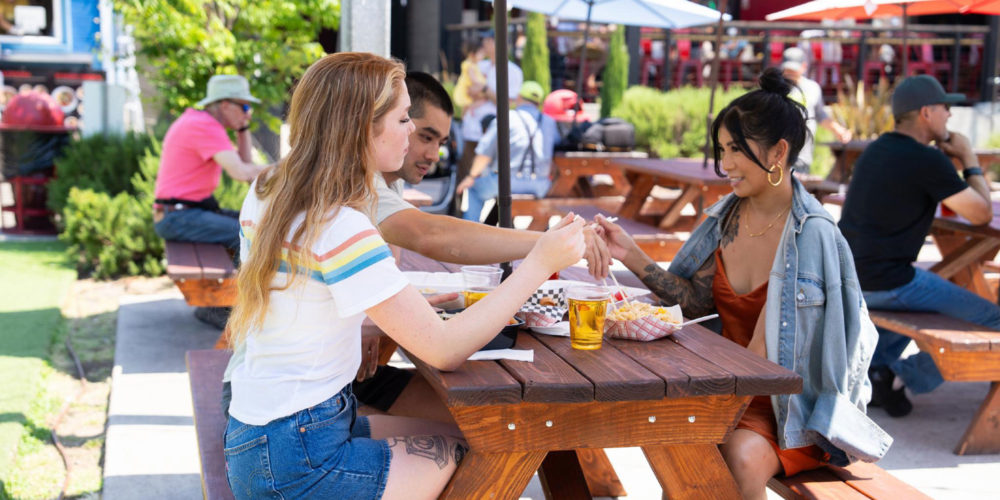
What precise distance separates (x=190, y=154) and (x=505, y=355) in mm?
4185

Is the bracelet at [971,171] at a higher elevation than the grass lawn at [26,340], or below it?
higher

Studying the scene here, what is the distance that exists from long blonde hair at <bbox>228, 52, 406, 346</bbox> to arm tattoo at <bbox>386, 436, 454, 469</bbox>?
0.43 meters

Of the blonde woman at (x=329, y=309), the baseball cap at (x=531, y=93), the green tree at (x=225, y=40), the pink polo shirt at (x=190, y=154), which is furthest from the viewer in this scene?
the baseball cap at (x=531, y=93)

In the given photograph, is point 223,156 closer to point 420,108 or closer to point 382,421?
point 420,108

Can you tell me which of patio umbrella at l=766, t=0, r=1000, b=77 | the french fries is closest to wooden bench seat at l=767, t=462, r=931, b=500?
the french fries

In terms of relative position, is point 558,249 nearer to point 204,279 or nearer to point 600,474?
point 600,474

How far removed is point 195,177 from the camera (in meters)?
6.05

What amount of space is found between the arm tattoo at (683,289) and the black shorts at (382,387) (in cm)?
86

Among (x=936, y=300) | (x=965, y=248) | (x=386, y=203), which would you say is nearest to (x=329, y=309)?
(x=386, y=203)

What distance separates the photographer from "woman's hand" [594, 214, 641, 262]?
3.28 meters

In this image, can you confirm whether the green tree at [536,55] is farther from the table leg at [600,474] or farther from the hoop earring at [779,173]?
the hoop earring at [779,173]

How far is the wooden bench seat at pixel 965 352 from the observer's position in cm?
402

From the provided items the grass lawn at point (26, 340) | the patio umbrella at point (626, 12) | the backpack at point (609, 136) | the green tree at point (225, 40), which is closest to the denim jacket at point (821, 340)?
the grass lawn at point (26, 340)

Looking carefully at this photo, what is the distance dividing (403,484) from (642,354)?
0.66 m
